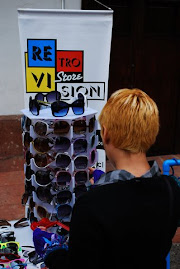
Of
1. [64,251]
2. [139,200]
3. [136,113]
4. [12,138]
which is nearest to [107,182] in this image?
[139,200]

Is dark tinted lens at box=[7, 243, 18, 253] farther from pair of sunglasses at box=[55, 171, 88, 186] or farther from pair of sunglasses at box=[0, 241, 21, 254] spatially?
pair of sunglasses at box=[55, 171, 88, 186]

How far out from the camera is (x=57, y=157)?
2.07 m

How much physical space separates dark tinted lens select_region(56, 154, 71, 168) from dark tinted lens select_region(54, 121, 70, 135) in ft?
0.48

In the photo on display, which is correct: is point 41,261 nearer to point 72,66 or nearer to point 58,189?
point 58,189

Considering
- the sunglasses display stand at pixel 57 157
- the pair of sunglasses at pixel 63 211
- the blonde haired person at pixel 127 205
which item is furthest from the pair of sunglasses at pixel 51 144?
the blonde haired person at pixel 127 205

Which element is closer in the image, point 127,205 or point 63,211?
point 127,205

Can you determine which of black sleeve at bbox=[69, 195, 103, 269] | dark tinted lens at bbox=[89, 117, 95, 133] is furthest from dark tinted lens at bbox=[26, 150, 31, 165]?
black sleeve at bbox=[69, 195, 103, 269]

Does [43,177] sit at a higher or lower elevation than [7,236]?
higher

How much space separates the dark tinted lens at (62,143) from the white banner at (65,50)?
1555 mm

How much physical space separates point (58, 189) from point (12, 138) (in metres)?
3.02

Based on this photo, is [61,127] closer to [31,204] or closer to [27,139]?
[27,139]

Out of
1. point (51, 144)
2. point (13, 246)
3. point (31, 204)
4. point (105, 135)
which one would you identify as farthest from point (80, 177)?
point (105, 135)

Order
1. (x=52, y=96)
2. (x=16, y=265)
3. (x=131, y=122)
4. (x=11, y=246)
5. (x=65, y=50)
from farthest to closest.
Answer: (x=65, y=50)
(x=52, y=96)
(x=11, y=246)
(x=16, y=265)
(x=131, y=122)

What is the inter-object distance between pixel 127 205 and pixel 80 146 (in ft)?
3.43
